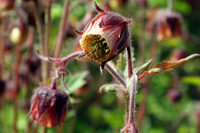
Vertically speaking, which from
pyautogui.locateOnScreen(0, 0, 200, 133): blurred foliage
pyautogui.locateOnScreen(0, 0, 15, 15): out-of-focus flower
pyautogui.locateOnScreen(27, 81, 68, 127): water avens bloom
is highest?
pyautogui.locateOnScreen(0, 0, 15, 15): out-of-focus flower

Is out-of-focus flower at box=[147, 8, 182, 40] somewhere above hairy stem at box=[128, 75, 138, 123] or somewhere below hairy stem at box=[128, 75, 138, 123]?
below

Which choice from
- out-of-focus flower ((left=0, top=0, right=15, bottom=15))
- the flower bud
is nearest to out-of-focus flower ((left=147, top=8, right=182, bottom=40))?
the flower bud

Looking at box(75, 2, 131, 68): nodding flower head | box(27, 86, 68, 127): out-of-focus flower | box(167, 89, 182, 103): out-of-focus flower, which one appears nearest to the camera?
box(75, 2, 131, 68): nodding flower head

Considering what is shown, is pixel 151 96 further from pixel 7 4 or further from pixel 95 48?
pixel 95 48

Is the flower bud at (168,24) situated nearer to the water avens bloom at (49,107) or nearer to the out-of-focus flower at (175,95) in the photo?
the out-of-focus flower at (175,95)

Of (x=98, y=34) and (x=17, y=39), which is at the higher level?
(x=98, y=34)

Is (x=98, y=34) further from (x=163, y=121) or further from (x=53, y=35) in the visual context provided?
(x=163, y=121)

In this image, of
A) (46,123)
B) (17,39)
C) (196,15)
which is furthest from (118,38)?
(196,15)

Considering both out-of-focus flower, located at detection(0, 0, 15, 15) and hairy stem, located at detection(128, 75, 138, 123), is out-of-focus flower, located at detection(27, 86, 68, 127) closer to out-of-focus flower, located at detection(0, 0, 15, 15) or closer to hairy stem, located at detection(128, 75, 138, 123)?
hairy stem, located at detection(128, 75, 138, 123)
